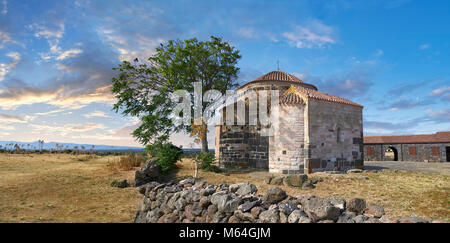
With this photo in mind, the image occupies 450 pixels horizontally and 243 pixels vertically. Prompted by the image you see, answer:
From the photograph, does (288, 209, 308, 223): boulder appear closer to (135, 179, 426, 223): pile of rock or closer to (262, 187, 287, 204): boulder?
(135, 179, 426, 223): pile of rock

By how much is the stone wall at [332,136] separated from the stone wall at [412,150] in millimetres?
19794

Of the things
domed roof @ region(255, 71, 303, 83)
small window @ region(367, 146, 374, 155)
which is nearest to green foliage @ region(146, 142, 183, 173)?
domed roof @ region(255, 71, 303, 83)

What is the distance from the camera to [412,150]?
33.3m

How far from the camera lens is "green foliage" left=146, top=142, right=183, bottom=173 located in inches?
662

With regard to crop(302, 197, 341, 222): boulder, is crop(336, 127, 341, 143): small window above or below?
above

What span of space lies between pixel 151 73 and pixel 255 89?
923 centimetres

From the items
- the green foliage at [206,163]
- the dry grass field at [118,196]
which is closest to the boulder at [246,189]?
the dry grass field at [118,196]

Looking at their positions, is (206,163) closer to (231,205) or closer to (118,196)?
(118,196)

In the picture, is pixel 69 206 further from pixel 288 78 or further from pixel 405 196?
pixel 288 78

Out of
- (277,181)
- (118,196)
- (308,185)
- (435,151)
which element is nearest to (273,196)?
(308,185)

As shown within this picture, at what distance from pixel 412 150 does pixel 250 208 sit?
116 ft

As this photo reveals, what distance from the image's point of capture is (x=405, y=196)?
9320 mm

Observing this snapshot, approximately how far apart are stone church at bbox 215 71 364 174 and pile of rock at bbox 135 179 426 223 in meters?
7.92

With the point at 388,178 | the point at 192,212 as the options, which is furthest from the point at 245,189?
the point at 388,178
